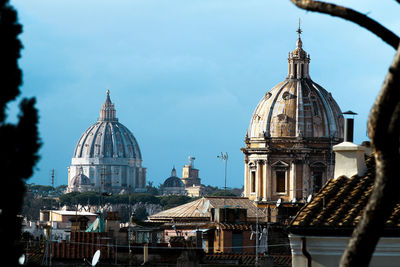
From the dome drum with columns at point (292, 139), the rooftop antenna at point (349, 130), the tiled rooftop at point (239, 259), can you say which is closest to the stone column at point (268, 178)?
the dome drum with columns at point (292, 139)

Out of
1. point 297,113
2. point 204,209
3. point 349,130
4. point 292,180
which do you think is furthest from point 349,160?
point 297,113

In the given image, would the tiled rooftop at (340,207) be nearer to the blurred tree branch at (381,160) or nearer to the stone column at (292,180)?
the blurred tree branch at (381,160)

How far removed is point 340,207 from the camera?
51.7 ft

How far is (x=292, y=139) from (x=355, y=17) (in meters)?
68.7

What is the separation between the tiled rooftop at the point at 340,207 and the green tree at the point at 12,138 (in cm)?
618

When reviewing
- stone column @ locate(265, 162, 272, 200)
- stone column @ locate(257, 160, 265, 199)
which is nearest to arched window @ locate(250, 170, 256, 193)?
stone column @ locate(257, 160, 265, 199)

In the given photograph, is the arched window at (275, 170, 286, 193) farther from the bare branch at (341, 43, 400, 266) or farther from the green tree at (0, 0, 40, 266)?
the green tree at (0, 0, 40, 266)

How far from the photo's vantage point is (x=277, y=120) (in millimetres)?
78250

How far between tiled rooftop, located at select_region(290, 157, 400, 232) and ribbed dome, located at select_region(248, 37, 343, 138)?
60547 mm

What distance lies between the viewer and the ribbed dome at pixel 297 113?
77688mm

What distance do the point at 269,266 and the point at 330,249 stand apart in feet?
53.2

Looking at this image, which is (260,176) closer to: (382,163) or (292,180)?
(292,180)

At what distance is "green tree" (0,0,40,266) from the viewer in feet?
30.1

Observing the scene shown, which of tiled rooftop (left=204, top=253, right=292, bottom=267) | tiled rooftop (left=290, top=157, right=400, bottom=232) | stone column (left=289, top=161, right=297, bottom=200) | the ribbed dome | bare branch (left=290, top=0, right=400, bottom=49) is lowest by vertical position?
tiled rooftop (left=204, top=253, right=292, bottom=267)
